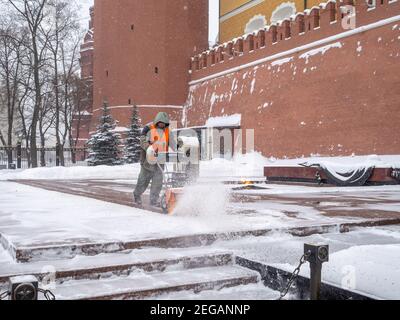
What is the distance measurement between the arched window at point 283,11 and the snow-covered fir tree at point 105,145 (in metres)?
10.7

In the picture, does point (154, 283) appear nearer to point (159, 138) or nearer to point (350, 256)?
point (350, 256)

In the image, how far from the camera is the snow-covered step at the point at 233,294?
3254 mm

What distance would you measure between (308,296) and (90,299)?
1.47 meters

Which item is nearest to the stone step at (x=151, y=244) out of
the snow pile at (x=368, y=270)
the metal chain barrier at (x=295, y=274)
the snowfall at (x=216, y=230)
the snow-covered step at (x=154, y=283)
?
the snowfall at (x=216, y=230)

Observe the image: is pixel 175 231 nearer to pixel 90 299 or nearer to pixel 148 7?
pixel 90 299

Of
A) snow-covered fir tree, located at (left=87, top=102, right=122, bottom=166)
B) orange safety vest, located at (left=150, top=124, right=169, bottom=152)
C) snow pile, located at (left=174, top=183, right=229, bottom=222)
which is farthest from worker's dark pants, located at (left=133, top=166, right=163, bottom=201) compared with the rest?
snow-covered fir tree, located at (left=87, top=102, right=122, bottom=166)

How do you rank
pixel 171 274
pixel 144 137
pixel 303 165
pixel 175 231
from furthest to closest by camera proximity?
pixel 303 165
pixel 144 137
pixel 175 231
pixel 171 274

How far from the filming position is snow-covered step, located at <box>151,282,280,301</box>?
3.25 m

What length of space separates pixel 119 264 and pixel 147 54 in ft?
84.5

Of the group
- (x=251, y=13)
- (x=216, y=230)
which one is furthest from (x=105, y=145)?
(x=216, y=230)

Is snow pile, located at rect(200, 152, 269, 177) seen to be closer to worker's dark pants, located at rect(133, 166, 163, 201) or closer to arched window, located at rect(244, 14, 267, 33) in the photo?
arched window, located at rect(244, 14, 267, 33)

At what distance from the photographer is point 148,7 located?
91.3 ft

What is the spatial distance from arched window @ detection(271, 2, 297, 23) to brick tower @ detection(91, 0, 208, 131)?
582 centimetres
